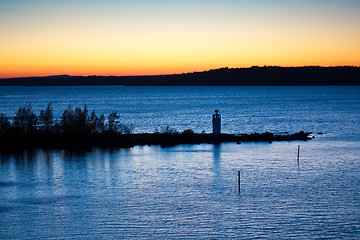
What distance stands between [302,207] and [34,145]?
20.6m

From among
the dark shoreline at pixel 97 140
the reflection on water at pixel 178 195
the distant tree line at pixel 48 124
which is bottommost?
the reflection on water at pixel 178 195

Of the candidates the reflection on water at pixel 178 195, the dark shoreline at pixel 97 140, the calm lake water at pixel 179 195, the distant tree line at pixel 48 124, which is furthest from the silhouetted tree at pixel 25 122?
the calm lake water at pixel 179 195

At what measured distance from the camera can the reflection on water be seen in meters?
13.7

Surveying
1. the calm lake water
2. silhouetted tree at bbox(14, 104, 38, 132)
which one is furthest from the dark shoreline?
the calm lake water

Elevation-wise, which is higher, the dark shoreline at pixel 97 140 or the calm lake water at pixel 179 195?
the dark shoreline at pixel 97 140

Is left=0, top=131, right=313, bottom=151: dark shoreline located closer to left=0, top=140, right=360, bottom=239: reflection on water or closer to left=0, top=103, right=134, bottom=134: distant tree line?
left=0, top=103, right=134, bottom=134: distant tree line

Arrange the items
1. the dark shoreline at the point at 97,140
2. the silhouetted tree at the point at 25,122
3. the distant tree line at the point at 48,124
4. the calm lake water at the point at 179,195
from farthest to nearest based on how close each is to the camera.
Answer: the silhouetted tree at the point at 25,122 < the distant tree line at the point at 48,124 < the dark shoreline at the point at 97,140 < the calm lake water at the point at 179,195

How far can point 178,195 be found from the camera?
17469mm

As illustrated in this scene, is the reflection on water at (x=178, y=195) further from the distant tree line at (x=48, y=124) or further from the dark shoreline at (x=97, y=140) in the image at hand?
the distant tree line at (x=48, y=124)

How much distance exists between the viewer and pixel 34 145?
30312 mm

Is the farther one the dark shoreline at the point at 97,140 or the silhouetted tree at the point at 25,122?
the silhouetted tree at the point at 25,122

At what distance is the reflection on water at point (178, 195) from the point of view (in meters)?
13.7

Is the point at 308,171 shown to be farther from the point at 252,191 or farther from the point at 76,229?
the point at 76,229

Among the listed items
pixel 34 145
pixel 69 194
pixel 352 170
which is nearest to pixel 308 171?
pixel 352 170
